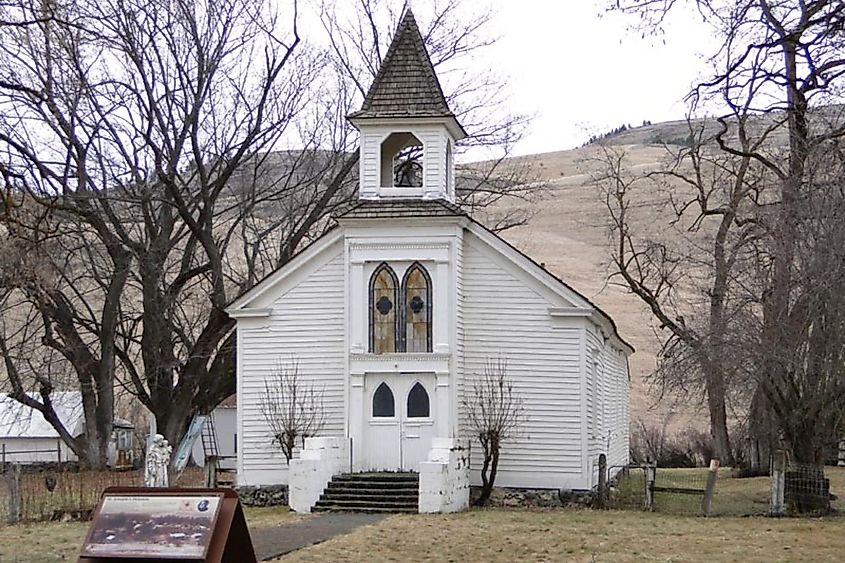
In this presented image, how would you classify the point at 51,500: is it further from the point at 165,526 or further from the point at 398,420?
the point at 165,526

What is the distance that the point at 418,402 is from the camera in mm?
27406

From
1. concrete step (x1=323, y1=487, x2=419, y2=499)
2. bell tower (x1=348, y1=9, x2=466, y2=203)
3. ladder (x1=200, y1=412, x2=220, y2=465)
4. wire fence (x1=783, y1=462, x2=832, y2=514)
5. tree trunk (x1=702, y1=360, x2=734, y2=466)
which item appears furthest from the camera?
ladder (x1=200, y1=412, x2=220, y2=465)

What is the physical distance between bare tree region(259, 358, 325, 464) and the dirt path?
10.6ft

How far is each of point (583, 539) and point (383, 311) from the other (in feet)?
29.1

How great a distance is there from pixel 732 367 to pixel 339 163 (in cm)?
1793

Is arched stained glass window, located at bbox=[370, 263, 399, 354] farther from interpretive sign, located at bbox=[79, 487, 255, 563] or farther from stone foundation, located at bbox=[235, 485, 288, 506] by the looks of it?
interpretive sign, located at bbox=[79, 487, 255, 563]

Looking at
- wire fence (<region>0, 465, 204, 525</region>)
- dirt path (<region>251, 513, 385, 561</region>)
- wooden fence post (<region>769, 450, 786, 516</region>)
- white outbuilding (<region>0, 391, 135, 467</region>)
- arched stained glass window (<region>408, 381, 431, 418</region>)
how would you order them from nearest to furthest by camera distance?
dirt path (<region>251, 513, 385, 561</region>), wire fence (<region>0, 465, 204, 525</region>), wooden fence post (<region>769, 450, 786, 516</region>), arched stained glass window (<region>408, 381, 431, 418</region>), white outbuilding (<region>0, 391, 135, 467</region>)

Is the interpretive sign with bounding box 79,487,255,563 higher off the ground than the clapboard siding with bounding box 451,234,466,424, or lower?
lower

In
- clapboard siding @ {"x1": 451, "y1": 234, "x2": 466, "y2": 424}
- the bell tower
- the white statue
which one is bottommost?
the white statue

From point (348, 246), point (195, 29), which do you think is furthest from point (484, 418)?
point (195, 29)

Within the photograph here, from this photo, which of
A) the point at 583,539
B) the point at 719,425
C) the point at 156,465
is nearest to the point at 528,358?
the point at 156,465

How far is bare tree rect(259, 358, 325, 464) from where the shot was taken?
27.8 metres

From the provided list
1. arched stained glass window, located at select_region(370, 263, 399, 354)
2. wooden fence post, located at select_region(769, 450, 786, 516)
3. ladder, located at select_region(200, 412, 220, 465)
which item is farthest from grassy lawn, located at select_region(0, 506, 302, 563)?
ladder, located at select_region(200, 412, 220, 465)

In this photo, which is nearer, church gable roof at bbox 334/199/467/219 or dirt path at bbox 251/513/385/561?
dirt path at bbox 251/513/385/561
